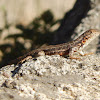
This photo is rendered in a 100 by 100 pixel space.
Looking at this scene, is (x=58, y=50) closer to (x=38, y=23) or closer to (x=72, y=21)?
(x=72, y=21)

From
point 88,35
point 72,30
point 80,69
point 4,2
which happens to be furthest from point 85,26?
point 4,2

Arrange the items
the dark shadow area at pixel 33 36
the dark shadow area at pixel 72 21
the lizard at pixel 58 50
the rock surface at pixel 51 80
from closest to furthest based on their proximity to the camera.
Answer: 1. the rock surface at pixel 51 80
2. the lizard at pixel 58 50
3. the dark shadow area at pixel 72 21
4. the dark shadow area at pixel 33 36

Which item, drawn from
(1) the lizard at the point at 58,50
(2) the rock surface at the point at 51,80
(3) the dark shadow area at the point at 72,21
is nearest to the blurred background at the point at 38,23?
(3) the dark shadow area at the point at 72,21

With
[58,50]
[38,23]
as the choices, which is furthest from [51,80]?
[38,23]

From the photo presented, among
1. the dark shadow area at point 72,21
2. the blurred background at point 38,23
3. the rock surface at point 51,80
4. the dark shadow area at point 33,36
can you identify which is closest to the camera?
the rock surface at point 51,80

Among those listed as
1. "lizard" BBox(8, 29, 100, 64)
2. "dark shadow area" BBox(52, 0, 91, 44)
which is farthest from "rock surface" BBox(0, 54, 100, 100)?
"dark shadow area" BBox(52, 0, 91, 44)

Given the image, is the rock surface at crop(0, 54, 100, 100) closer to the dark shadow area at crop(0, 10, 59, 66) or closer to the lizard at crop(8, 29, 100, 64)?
the lizard at crop(8, 29, 100, 64)

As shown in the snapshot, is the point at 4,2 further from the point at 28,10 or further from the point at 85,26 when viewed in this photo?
the point at 85,26

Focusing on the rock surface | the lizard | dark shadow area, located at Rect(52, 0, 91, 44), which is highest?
dark shadow area, located at Rect(52, 0, 91, 44)

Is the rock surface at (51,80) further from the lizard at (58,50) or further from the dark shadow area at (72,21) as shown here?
the dark shadow area at (72,21)
